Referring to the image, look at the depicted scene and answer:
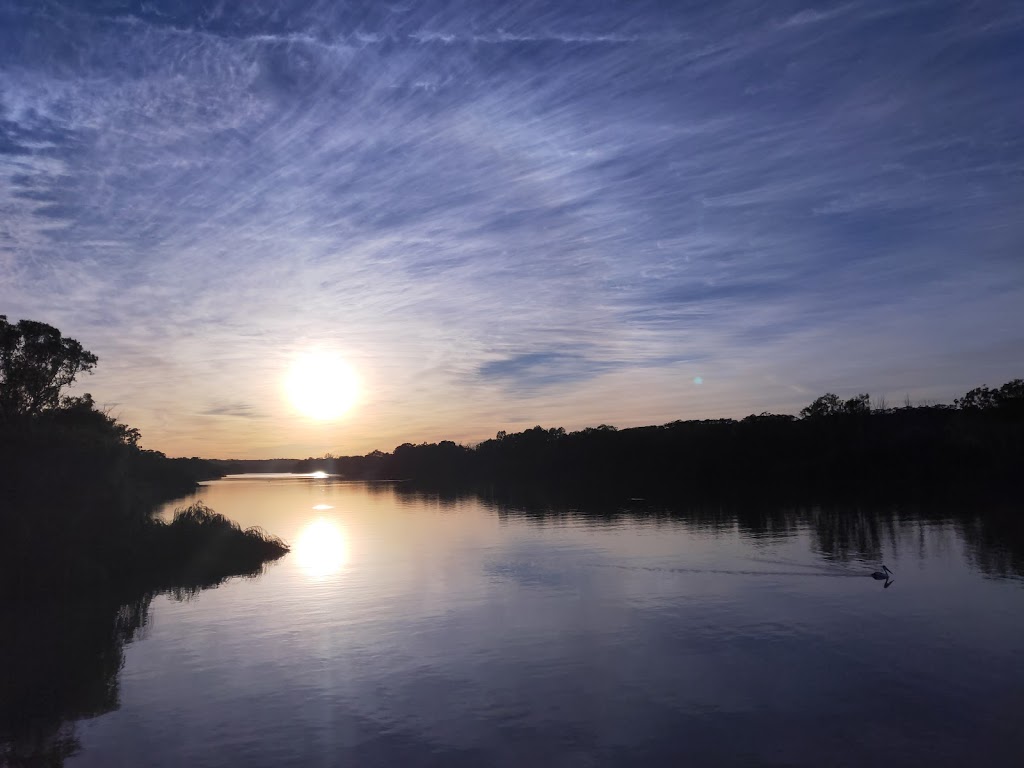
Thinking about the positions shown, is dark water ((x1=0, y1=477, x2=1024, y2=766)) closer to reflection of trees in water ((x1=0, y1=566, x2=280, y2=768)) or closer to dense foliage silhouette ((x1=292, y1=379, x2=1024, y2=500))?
reflection of trees in water ((x1=0, y1=566, x2=280, y2=768))

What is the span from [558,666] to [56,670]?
2332 centimetres

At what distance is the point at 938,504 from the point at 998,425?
65.1 metres

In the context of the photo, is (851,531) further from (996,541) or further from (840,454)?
(840,454)

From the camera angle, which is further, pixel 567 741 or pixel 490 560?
pixel 490 560

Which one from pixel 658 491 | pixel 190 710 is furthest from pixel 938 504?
pixel 190 710

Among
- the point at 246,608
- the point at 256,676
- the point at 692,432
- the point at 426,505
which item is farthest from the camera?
the point at 692,432

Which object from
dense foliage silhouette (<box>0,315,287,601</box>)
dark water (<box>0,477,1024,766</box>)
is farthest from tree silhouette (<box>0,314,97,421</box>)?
dark water (<box>0,477,1024,766</box>)

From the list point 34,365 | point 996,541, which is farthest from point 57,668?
point 996,541

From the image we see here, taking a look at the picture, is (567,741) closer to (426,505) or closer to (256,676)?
(256,676)

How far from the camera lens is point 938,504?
4156 inches

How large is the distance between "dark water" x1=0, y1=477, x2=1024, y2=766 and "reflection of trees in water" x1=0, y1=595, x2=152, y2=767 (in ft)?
0.56

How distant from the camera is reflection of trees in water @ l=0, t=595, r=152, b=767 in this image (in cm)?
2547

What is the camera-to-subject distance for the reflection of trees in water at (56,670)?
25469 mm

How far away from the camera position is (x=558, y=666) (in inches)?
1313
